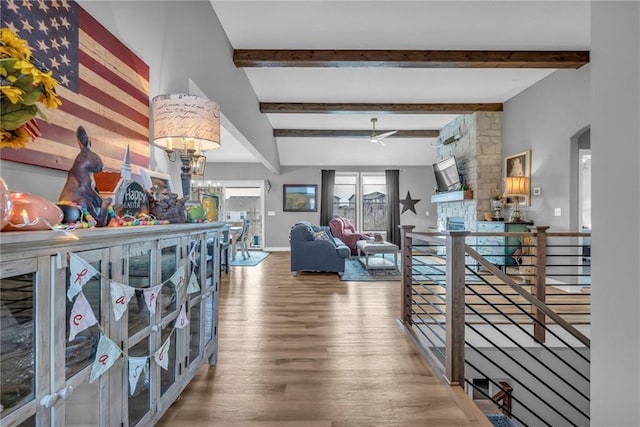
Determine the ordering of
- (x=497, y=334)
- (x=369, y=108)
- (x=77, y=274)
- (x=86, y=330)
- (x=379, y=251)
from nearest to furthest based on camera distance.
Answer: (x=77, y=274) → (x=86, y=330) → (x=497, y=334) → (x=379, y=251) → (x=369, y=108)

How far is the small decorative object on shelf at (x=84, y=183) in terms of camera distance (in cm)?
106

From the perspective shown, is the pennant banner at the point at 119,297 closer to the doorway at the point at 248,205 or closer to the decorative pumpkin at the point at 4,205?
the decorative pumpkin at the point at 4,205

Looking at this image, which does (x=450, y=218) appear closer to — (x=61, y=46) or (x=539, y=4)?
(x=539, y=4)

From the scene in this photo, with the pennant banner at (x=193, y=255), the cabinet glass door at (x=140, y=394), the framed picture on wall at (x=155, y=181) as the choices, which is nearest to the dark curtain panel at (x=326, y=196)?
the framed picture on wall at (x=155, y=181)

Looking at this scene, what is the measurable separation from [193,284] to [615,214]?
6.53 ft

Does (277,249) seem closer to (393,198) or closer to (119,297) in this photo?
(393,198)

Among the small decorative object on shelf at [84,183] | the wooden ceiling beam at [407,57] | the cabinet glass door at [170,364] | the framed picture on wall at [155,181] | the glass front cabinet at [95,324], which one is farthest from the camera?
the wooden ceiling beam at [407,57]

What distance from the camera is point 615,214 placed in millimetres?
1181

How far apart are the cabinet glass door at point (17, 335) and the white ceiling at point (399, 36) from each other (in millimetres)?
3135

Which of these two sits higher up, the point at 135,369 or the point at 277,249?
the point at 135,369

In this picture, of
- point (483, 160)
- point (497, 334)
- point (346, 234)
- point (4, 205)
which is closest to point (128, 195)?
point (4, 205)

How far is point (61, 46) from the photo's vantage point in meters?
1.27

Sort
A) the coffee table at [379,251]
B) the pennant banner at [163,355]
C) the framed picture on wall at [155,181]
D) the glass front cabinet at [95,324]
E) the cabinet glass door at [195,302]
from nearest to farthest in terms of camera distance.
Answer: the glass front cabinet at [95,324], the pennant banner at [163,355], the framed picture on wall at [155,181], the cabinet glass door at [195,302], the coffee table at [379,251]

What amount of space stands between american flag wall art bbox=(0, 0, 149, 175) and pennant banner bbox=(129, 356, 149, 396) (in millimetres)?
842
